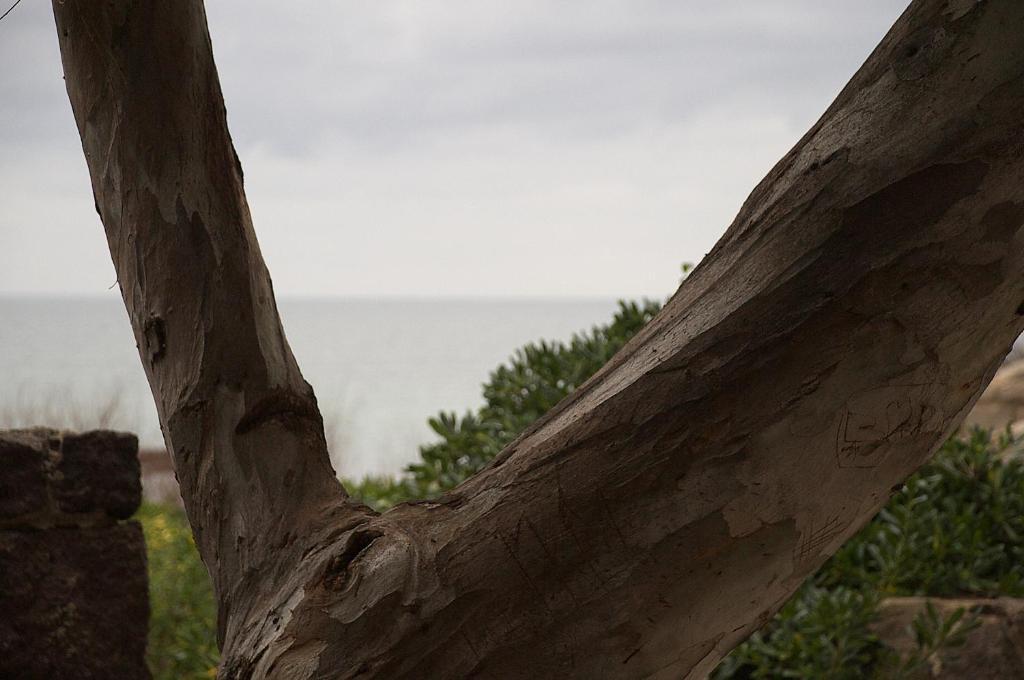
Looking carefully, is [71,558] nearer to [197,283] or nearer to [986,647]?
[197,283]

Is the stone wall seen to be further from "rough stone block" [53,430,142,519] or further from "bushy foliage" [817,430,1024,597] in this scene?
"bushy foliage" [817,430,1024,597]

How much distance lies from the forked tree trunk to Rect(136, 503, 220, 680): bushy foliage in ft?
10.0

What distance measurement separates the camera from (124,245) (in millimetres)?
1886

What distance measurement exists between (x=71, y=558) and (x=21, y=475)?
30 cm

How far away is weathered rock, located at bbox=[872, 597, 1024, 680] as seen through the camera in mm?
3082

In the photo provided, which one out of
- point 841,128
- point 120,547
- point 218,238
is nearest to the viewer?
point 841,128

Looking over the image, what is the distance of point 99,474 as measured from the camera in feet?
9.39

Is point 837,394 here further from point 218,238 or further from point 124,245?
point 124,245

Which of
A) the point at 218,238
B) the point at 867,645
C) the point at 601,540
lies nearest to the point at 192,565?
the point at 867,645

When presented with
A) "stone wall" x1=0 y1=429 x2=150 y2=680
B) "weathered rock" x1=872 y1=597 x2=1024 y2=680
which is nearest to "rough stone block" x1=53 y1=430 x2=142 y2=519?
"stone wall" x1=0 y1=429 x2=150 y2=680

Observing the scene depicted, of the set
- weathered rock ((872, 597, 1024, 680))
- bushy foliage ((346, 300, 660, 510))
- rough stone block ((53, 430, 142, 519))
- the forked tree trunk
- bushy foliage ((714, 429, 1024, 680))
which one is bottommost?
weathered rock ((872, 597, 1024, 680))

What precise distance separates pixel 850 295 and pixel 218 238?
1126 mm

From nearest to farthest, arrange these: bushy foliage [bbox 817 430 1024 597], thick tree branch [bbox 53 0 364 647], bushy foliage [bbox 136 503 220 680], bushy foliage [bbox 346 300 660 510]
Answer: thick tree branch [bbox 53 0 364 647], bushy foliage [bbox 817 430 1024 597], bushy foliage [bbox 346 300 660 510], bushy foliage [bbox 136 503 220 680]

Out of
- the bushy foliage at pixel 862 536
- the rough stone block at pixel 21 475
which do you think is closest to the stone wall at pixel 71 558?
the rough stone block at pixel 21 475
